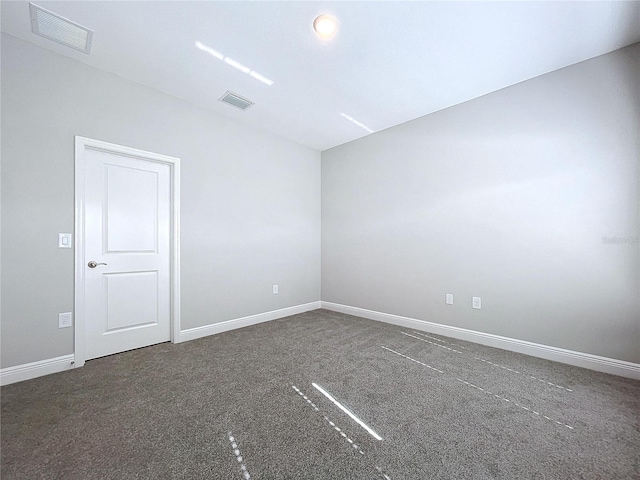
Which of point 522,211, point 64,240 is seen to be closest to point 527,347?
point 522,211

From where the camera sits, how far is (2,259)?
2.15m

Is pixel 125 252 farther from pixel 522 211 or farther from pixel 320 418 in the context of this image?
pixel 522 211

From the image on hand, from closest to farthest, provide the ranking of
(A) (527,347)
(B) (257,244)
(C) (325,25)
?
(C) (325,25) < (A) (527,347) < (B) (257,244)

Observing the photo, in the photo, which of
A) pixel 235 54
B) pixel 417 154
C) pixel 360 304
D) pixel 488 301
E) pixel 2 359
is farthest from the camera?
pixel 360 304

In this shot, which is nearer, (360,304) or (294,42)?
(294,42)

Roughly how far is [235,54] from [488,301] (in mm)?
3382

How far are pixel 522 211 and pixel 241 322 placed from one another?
3.38m

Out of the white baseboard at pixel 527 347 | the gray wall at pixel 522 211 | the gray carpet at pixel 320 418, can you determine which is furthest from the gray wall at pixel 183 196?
the white baseboard at pixel 527 347

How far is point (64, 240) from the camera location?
2.43 m

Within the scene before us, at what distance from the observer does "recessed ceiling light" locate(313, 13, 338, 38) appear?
2.02m

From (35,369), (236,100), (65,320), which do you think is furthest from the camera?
(236,100)

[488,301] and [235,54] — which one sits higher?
[235,54]

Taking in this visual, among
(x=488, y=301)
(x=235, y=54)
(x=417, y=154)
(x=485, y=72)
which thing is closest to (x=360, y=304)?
(x=488, y=301)

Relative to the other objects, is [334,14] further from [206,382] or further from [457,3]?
[206,382]
